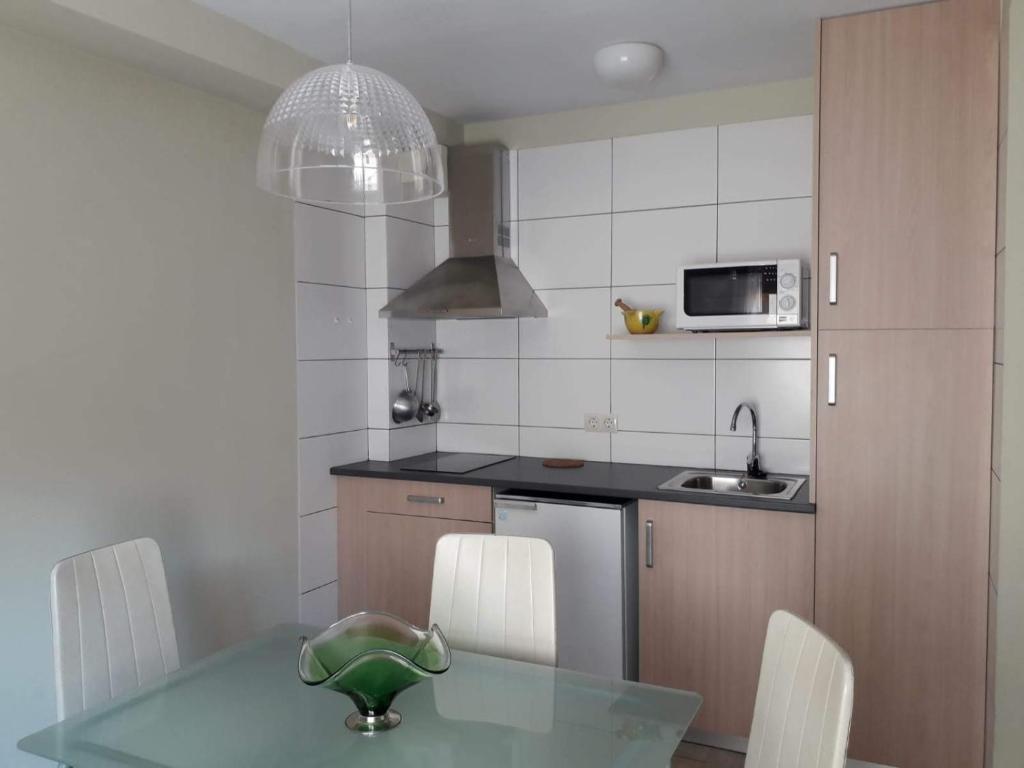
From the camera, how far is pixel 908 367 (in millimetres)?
2529

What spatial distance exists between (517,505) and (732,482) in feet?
2.77

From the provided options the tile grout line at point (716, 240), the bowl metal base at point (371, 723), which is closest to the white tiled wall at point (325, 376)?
the tile grout line at point (716, 240)

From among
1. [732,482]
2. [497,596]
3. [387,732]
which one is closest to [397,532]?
[497,596]

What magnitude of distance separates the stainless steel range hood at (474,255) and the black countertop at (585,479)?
63 cm

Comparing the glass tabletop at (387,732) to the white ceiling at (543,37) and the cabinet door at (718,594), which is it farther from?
the white ceiling at (543,37)

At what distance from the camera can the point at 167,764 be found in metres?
1.42

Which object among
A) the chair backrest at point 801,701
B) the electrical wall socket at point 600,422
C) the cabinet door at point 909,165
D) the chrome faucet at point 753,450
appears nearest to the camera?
the chair backrest at point 801,701

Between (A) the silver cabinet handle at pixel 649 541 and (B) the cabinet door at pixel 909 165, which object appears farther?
(A) the silver cabinet handle at pixel 649 541

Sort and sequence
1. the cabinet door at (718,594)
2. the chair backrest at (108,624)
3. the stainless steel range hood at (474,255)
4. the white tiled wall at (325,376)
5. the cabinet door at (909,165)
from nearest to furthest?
the chair backrest at (108,624) → the cabinet door at (909,165) → the cabinet door at (718,594) → the white tiled wall at (325,376) → the stainless steel range hood at (474,255)

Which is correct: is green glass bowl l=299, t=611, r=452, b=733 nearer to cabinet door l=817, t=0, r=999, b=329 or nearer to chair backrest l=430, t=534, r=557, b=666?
chair backrest l=430, t=534, r=557, b=666

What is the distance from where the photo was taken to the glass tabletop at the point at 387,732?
1449mm

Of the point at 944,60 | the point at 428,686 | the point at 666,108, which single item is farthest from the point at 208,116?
the point at 944,60

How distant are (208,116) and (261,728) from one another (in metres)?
2.10

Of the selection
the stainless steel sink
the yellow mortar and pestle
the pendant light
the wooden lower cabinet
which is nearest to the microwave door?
the yellow mortar and pestle
